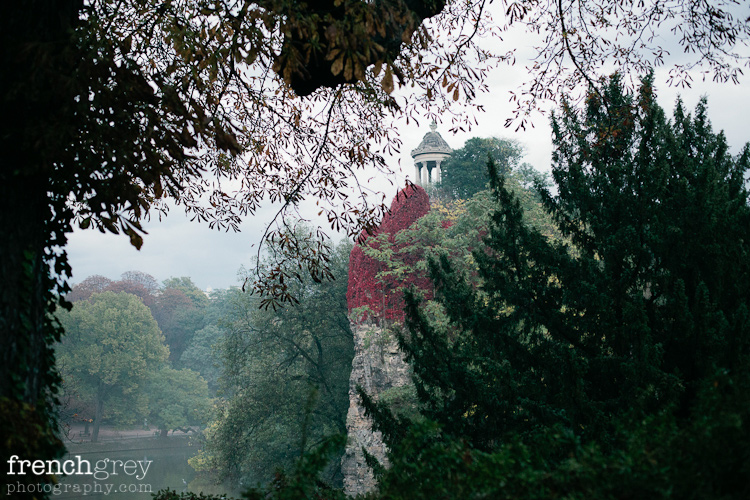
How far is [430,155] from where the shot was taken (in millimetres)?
35000

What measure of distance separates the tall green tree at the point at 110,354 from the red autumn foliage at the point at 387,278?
26.0m

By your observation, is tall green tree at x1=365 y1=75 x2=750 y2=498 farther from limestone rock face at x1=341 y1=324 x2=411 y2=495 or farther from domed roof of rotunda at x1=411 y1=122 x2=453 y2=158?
domed roof of rotunda at x1=411 y1=122 x2=453 y2=158

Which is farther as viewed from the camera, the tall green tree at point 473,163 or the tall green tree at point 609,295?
the tall green tree at point 473,163

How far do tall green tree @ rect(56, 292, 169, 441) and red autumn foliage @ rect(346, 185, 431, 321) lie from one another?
26.0 metres

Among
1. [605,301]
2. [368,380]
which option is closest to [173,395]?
[368,380]

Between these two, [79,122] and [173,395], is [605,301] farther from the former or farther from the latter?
[173,395]

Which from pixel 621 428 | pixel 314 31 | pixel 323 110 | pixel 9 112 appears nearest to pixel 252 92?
pixel 323 110

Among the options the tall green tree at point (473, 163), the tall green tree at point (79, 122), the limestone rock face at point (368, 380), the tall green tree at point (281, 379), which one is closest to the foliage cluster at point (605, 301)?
the tall green tree at point (79, 122)

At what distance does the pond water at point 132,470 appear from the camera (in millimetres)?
27906

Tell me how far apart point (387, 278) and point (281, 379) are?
638 centimetres

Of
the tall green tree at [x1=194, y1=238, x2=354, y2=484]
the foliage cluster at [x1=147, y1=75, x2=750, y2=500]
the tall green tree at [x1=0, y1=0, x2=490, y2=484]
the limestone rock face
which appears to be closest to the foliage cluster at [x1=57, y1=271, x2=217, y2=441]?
the tall green tree at [x1=194, y1=238, x2=354, y2=484]

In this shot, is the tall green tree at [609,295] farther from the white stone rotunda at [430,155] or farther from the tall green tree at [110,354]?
the tall green tree at [110,354]

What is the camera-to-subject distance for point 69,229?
13.0 feet

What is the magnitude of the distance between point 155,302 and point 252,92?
175 ft
